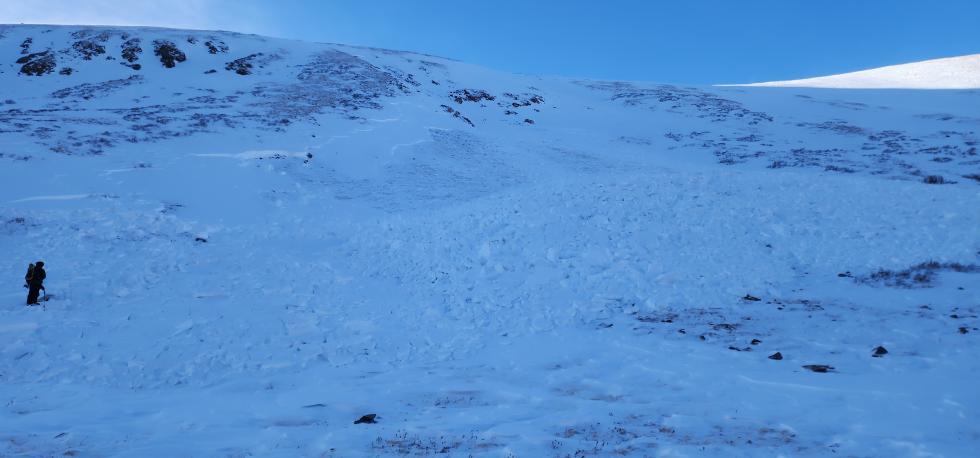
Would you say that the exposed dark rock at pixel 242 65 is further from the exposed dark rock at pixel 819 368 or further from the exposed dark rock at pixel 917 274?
the exposed dark rock at pixel 819 368

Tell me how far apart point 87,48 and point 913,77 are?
290ft

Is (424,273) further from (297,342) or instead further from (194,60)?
(194,60)

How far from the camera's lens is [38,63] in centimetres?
4134

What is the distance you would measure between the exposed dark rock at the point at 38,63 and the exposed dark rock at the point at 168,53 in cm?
744

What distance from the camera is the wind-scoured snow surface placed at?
737cm

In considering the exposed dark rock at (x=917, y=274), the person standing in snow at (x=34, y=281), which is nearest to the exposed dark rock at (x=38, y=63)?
the person standing in snow at (x=34, y=281)

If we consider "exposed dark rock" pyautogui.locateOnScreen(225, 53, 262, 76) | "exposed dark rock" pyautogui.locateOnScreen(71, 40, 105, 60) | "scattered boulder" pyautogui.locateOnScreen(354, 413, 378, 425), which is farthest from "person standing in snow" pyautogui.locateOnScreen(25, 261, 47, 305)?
"exposed dark rock" pyautogui.locateOnScreen(71, 40, 105, 60)

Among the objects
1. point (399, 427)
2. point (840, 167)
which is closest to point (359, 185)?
point (399, 427)

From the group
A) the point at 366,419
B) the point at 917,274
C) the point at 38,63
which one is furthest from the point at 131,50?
the point at 917,274

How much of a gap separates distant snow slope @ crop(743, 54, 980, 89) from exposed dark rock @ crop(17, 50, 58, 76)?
7272cm

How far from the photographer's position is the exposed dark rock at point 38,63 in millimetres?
40394

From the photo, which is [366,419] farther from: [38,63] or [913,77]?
[913,77]

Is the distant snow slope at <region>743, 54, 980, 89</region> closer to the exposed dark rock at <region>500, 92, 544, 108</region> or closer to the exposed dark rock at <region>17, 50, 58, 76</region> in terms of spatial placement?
the exposed dark rock at <region>500, 92, 544, 108</region>

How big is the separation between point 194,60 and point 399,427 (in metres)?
49.7
